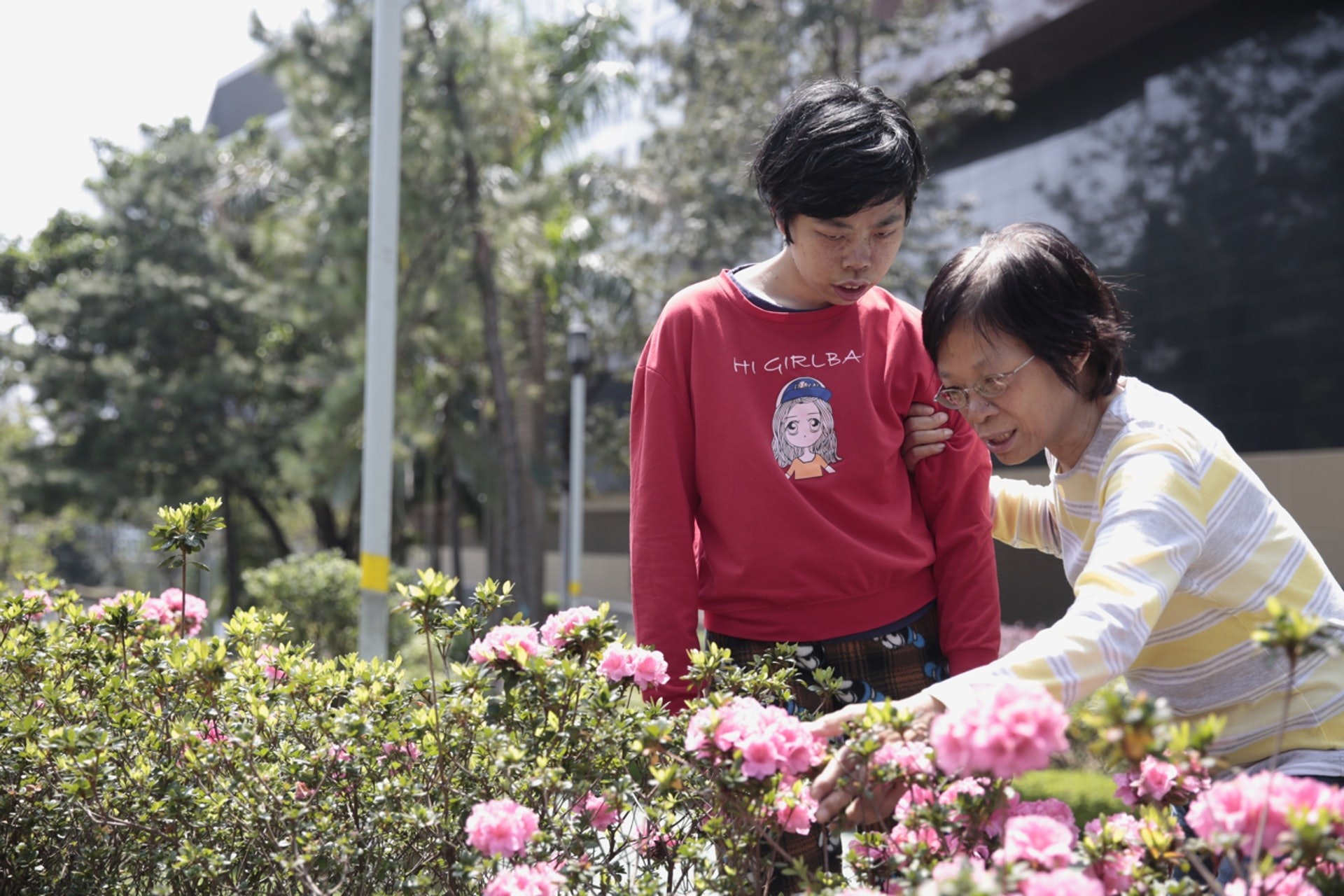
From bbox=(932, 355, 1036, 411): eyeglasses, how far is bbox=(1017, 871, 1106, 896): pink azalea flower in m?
0.87

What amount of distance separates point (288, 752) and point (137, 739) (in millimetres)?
478

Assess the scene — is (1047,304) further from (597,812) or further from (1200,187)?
(1200,187)

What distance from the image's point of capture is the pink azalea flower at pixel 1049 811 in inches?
57.3

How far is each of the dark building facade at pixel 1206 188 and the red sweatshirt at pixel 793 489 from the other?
977 cm

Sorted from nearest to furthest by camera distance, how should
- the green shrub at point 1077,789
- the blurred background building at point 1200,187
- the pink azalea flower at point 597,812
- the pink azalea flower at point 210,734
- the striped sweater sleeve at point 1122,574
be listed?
the striped sweater sleeve at point 1122,574 < the pink azalea flower at point 597,812 < the pink azalea flower at point 210,734 < the green shrub at point 1077,789 < the blurred background building at point 1200,187

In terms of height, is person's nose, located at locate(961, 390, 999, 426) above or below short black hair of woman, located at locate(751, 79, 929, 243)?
below

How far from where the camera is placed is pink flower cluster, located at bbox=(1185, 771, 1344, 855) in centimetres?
115

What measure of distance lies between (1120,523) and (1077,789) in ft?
16.7

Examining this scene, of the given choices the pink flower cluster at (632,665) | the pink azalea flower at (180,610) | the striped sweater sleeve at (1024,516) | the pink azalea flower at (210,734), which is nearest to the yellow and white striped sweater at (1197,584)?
the striped sweater sleeve at (1024,516)

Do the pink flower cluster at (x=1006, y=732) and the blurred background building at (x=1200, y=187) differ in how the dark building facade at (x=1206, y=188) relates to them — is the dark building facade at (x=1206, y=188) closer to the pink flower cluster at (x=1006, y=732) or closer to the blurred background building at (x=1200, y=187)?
the blurred background building at (x=1200, y=187)

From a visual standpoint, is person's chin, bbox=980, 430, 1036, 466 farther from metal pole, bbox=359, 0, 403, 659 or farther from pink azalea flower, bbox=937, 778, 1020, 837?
metal pole, bbox=359, 0, 403, 659

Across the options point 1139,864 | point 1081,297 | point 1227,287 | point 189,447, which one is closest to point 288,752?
point 1139,864

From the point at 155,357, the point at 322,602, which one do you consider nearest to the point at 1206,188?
the point at 322,602

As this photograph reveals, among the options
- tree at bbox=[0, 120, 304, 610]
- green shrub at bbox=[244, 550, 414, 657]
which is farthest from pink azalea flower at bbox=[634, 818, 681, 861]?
tree at bbox=[0, 120, 304, 610]
